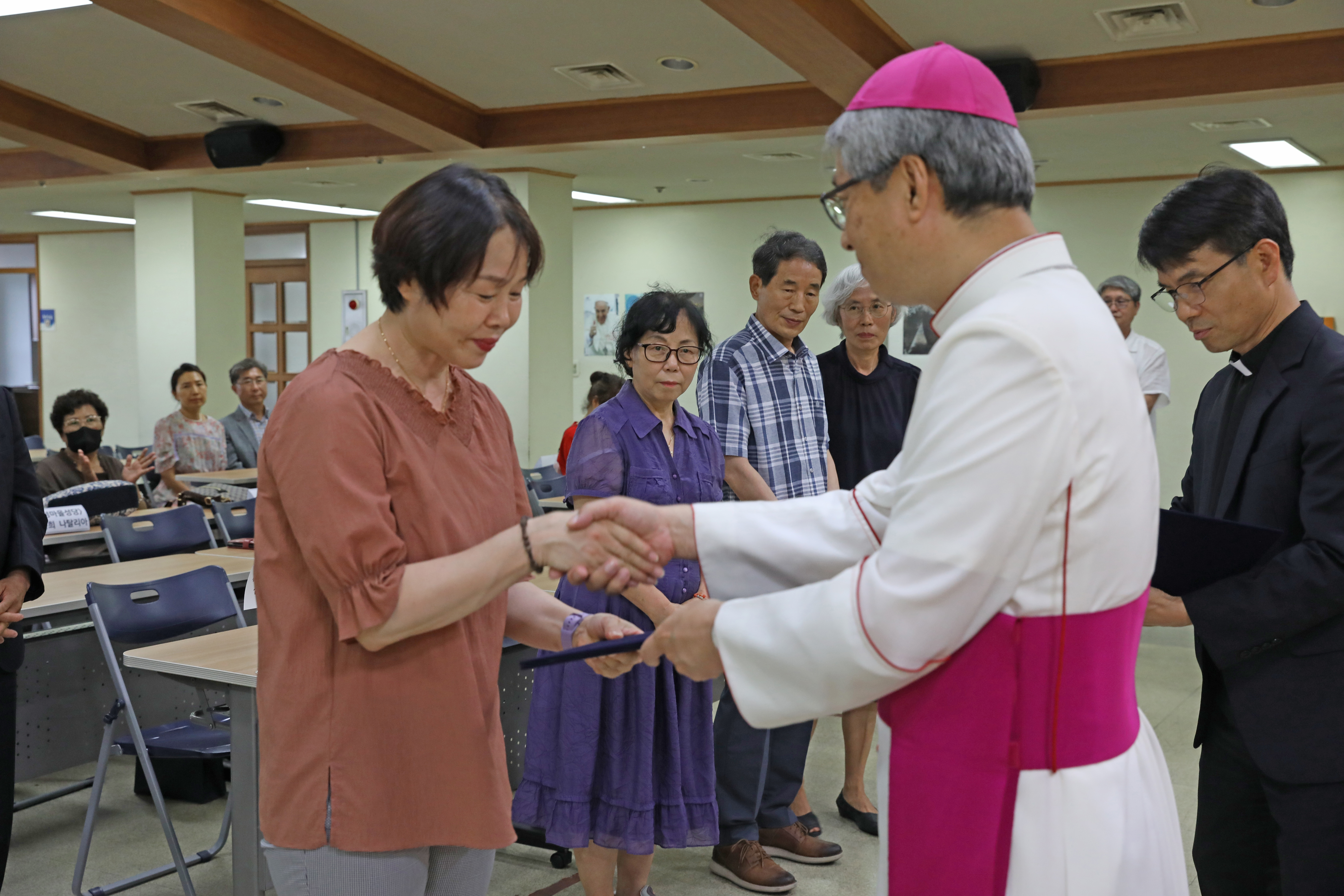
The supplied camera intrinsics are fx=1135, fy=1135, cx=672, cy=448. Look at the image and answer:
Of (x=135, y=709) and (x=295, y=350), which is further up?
(x=295, y=350)

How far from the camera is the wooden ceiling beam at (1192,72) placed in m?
6.33

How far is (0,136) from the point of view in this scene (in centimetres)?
899

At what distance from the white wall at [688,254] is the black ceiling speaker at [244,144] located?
3.96m

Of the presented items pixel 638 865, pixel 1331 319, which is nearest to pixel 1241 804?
pixel 638 865

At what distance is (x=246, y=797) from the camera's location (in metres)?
2.88

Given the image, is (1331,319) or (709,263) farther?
(709,263)

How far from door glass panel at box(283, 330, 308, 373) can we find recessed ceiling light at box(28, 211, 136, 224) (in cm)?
215

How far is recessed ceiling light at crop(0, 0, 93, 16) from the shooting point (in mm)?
6156

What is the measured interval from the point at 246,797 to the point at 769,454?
6.13 ft

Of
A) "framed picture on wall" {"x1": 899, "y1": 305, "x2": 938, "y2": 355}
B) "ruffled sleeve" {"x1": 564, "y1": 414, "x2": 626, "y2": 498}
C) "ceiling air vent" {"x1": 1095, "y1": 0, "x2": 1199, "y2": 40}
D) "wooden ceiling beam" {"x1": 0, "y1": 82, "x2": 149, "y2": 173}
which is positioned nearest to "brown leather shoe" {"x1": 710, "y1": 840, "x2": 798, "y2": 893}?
"ruffled sleeve" {"x1": 564, "y1": 414, "x2": 626, "y2": 498}

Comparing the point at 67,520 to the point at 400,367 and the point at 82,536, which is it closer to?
the point at 82,536

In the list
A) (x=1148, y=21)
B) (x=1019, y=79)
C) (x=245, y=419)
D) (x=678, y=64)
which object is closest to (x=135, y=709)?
(x=245, y=419)

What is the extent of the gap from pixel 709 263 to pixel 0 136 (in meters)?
6.71

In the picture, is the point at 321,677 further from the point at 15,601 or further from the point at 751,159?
the point at 751,159
